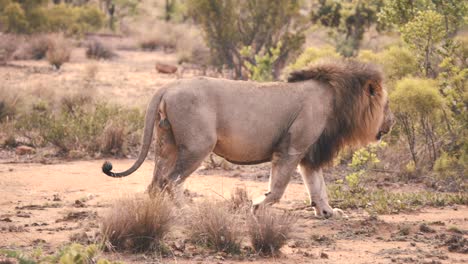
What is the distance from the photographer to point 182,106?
840 centimetres

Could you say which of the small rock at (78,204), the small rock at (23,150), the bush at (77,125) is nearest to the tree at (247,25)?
the bush at (77,125)

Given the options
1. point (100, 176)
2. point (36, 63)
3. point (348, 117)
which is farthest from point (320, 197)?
point (36, 63)

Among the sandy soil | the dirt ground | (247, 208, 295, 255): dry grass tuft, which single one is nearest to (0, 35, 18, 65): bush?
the dirt ground

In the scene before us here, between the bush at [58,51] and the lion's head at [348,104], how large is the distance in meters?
15.7

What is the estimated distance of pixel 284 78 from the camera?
14.4m

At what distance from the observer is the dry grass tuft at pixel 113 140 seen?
1370 centimetres

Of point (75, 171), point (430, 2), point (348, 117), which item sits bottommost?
point (75, 171)

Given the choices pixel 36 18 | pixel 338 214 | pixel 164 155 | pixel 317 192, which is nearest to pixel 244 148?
pixel 164 155

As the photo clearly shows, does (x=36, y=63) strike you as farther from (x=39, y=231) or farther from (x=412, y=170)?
(x=39, y=231)

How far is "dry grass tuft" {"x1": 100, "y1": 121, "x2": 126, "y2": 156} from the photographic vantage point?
45.0ft

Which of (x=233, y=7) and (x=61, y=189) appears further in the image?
(x=233, y=7)

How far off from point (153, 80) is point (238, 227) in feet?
50.4

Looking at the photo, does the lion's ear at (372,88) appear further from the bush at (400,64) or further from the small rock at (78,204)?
the small rock at (78,204)

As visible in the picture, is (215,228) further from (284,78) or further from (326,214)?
(284,78)
